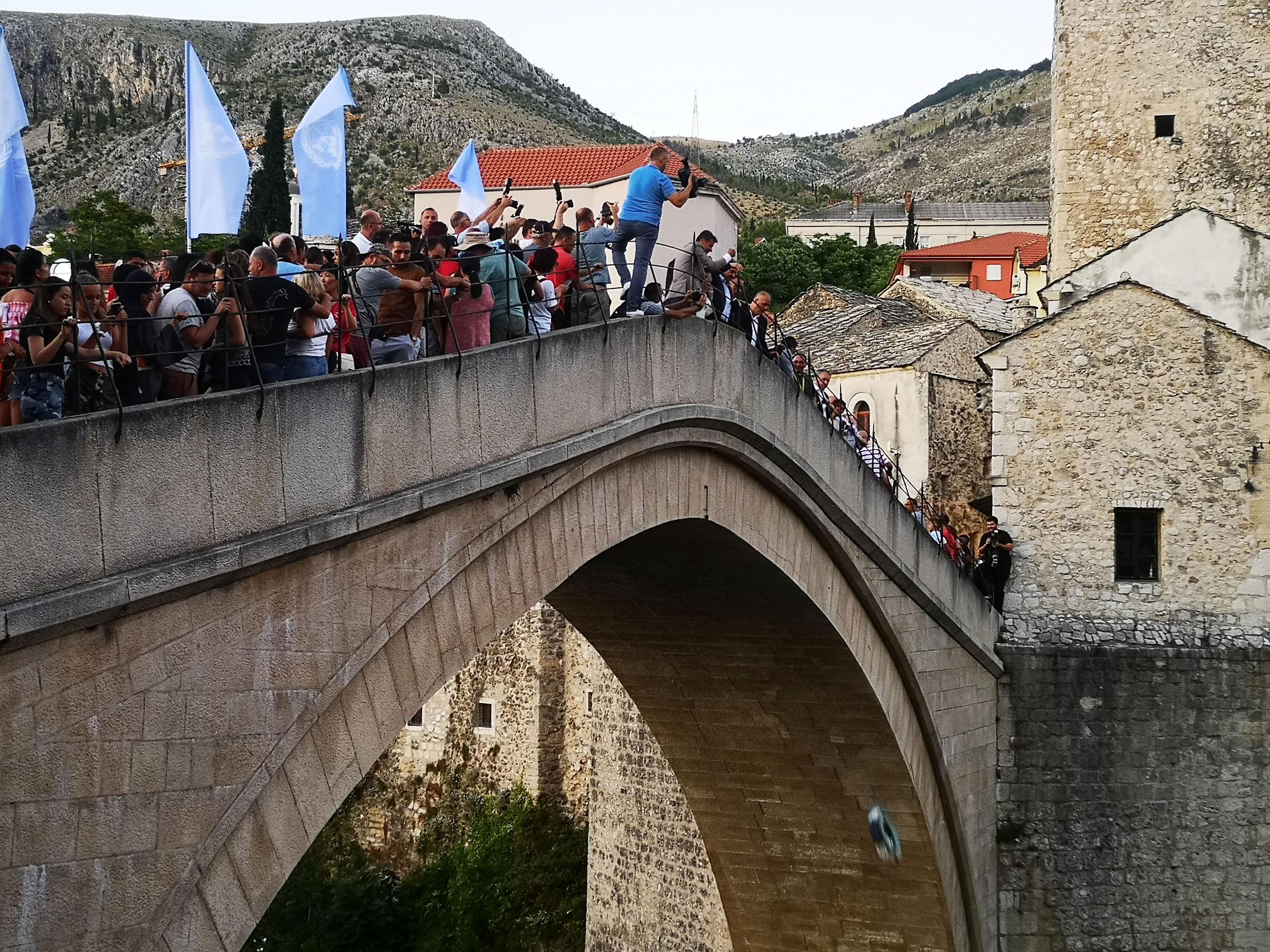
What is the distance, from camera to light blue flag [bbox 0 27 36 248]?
8.33 meters

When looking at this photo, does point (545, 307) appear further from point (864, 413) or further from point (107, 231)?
point (107, 231)

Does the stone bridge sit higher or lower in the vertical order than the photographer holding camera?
lower

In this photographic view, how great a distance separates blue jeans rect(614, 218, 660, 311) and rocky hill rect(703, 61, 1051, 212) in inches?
3466

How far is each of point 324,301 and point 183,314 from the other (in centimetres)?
88

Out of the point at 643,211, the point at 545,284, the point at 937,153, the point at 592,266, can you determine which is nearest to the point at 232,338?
the point at 545,284

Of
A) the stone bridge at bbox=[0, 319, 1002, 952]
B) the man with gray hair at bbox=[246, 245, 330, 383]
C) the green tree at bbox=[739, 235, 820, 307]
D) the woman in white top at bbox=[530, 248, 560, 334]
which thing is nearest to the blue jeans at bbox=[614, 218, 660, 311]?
the stone bridge at bbox=[0, 319, 1002, 952]

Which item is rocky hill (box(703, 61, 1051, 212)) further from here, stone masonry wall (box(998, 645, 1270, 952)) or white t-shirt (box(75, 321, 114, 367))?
white t-shirt (box(75, 321, 114, 367))

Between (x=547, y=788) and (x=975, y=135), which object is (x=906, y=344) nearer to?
(x=547, y=788)

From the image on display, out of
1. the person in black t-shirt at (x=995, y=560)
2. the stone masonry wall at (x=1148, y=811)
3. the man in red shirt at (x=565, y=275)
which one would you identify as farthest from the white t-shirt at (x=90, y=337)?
the stone masonry wall at (x=1148, y=811)

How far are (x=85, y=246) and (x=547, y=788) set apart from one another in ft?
36.8

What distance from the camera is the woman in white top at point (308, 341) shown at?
25.5ft

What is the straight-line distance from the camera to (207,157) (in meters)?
9.71

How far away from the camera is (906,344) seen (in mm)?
26609

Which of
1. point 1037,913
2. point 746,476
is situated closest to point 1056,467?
point 1037,913
